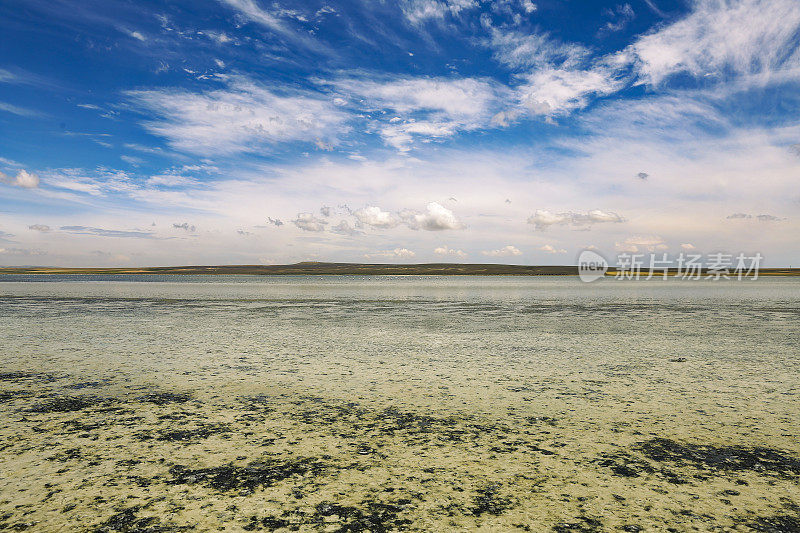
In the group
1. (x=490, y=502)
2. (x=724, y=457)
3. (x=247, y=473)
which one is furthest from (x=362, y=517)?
(x=724, y=457)

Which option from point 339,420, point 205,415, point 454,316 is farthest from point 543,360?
point 454,316

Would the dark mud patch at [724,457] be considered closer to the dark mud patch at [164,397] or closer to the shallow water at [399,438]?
the shallow water at [399,438]

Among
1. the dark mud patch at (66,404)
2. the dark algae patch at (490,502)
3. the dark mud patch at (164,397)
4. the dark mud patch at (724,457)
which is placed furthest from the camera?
the dark mud patch at (164,397)

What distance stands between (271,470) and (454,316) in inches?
564

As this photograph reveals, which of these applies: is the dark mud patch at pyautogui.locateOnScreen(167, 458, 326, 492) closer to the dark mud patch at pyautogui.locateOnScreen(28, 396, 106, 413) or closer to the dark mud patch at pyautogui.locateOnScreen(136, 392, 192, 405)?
Answer: the dark mud patch at pyautogui.locateOnScreen(136, 392, 192, 405)

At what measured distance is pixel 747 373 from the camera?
25.6ft

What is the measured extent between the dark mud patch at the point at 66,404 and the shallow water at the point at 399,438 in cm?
4

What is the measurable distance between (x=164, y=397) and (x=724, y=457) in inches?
238

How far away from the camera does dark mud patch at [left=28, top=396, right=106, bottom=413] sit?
5.68 m

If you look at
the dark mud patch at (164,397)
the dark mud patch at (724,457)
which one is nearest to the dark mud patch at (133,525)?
the dark mud patch at (164,397)

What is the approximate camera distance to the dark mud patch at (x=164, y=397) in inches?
240

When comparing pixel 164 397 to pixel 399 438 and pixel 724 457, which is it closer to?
pixel 399 438

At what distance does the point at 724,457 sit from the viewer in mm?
4223

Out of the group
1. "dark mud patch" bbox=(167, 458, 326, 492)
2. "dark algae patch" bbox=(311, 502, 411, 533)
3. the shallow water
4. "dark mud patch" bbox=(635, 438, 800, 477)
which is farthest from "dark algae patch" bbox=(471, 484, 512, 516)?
"dark mud patch" bbox=(635, 438, 800, 477)
